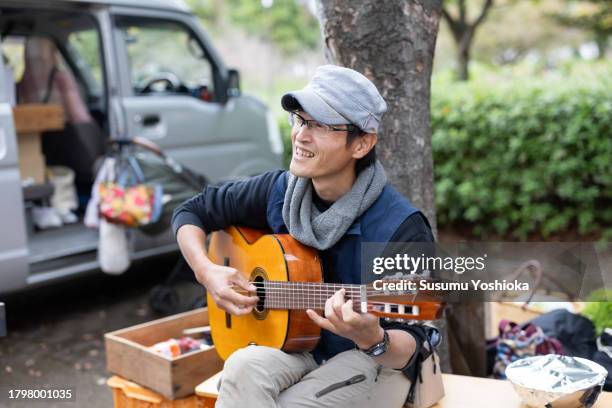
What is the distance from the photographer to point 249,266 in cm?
254

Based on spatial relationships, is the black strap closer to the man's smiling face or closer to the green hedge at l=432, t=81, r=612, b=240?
the green hedge at l=432, t=81, r=612, b=240

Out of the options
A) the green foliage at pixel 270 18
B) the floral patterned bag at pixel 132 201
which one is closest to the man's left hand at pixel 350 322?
the floral patterned bag at pixel 132 201

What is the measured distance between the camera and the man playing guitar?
84.7 inches

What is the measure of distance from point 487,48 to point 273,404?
21.5 meters

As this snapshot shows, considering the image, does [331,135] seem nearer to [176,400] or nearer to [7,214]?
[176,400]

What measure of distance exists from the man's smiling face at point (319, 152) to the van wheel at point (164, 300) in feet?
9.56

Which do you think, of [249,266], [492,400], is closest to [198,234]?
[249,266]

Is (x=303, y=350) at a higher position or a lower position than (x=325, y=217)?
lower

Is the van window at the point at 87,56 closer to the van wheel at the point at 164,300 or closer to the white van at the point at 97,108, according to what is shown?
the white van at the point at 97,108

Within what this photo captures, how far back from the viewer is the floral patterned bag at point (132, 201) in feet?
15.0

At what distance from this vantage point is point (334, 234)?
2225 millimetres

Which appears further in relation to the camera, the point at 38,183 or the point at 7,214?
the point at 38,183

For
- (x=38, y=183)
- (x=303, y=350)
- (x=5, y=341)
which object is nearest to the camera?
(x=303, y=350)

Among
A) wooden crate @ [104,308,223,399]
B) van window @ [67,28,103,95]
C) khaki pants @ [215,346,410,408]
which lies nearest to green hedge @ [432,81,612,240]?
van window @ [67,28,103,95]
